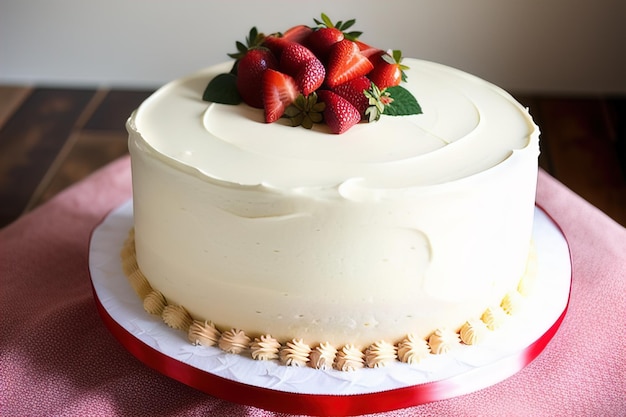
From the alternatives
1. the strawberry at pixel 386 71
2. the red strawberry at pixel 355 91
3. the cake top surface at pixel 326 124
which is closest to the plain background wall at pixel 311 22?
the cake top surface at pixel 326 124

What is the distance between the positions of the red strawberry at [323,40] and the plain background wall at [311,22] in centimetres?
Result: 184

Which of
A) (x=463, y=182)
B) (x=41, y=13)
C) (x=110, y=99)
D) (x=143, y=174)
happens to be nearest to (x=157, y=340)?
(x=143, y=174)

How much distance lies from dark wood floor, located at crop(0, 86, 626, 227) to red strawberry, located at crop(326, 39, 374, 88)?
1397 mm

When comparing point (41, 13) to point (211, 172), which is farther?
point (41, 13)

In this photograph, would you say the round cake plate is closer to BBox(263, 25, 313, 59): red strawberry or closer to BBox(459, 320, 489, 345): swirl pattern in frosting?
BBox(459, 320, 489, 345): swirl pattern in frosting

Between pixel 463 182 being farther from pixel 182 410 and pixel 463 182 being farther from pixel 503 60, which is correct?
pixel 503 60

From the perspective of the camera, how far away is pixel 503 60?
364 centimetres

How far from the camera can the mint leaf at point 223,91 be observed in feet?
6.05

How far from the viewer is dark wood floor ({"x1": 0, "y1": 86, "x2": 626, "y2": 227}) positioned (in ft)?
9.72

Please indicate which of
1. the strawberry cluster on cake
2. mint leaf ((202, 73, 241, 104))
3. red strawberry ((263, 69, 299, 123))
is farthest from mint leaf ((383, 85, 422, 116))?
mint leaf ((202, 73, 241, 104))

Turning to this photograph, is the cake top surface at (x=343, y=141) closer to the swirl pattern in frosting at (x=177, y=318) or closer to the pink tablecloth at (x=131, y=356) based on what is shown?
the swirl pattern in frosting at (x=177, y=318)

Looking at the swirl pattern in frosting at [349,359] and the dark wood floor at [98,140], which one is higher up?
the swirl pattern in frosting at [349,359]

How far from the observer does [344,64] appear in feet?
5.57

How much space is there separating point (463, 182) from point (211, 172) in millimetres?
464
